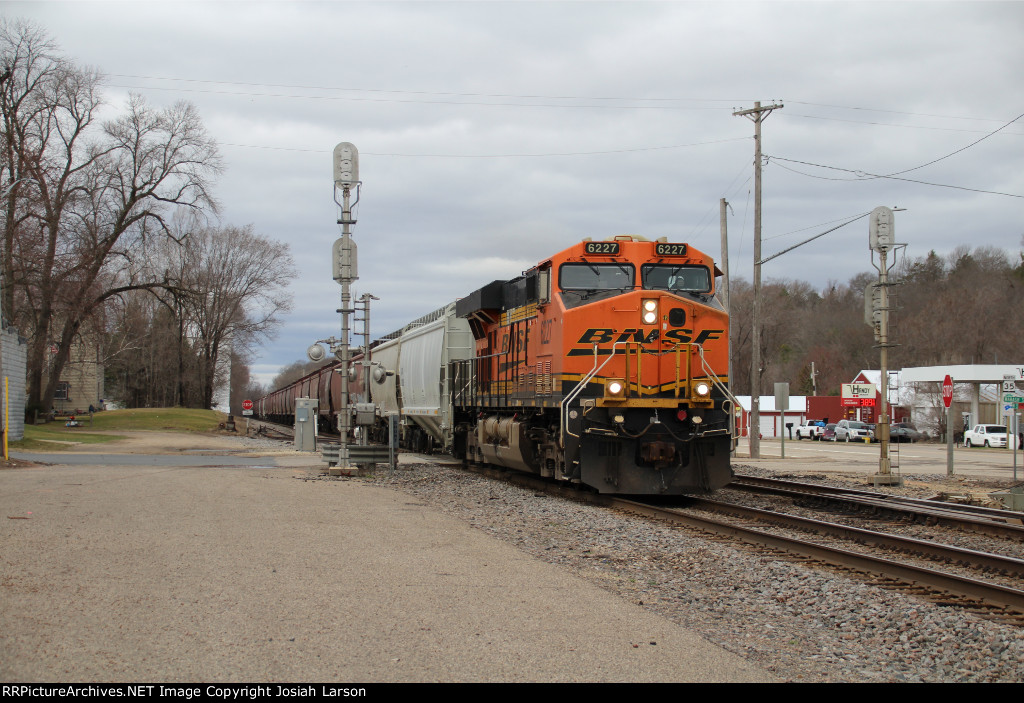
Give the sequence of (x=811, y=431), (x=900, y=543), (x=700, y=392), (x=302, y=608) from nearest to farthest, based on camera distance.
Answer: (x=302, y=608)
(x=900, y=543)
(x=700, y=392)
(x=811, y=431)

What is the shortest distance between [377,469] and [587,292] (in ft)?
29.5

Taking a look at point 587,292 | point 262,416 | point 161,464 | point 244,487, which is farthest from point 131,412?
point 587,292

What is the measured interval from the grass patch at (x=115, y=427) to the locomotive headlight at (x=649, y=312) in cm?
2118

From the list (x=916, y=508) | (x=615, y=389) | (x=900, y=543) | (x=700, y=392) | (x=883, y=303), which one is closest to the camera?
(x=900, y=543)

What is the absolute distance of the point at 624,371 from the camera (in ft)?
44.7

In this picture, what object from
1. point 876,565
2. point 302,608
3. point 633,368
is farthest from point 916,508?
point 302,608

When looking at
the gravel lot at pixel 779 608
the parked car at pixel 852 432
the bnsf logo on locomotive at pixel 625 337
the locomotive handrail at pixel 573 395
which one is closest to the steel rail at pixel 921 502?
the bnsf logo on locomotive at pixel 625 337

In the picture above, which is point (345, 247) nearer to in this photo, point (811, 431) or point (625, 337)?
point (625, 337)

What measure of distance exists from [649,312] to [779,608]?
23.2 ft

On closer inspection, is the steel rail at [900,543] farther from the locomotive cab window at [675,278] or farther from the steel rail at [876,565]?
the locomotive cab window at [675,278]

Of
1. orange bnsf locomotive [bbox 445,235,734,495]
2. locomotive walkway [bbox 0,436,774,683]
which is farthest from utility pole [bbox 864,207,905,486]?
locomotive walkway [bbox 0,436,774,683]

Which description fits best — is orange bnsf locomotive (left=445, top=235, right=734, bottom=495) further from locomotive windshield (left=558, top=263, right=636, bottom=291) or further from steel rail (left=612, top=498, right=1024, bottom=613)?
steel rail (left=612, top=498, right=1024, bottom=613)

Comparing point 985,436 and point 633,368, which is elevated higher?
point 633,368
